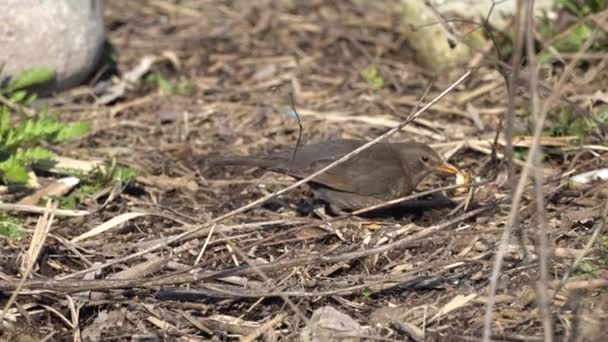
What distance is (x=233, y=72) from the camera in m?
8.89

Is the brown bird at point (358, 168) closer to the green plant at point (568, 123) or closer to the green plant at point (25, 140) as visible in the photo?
the green plant at point (568, 123)

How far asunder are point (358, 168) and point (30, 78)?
237 cm

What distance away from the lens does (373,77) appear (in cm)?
846

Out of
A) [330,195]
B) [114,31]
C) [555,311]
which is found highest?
[555,311]

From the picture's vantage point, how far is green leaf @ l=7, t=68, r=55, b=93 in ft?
23.7

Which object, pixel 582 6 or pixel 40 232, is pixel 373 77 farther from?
pixel 40 232

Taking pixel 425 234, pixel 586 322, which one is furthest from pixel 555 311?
pixel 425 234

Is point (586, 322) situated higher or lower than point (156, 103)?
higher

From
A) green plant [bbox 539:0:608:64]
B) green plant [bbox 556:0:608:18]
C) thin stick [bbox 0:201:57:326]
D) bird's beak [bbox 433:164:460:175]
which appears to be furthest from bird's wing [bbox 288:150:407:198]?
green plant [bbox 556:0:608:18]

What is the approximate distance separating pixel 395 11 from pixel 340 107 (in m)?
1.99

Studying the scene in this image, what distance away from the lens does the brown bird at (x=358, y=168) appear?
6.27 m

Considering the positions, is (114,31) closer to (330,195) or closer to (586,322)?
(330,195)

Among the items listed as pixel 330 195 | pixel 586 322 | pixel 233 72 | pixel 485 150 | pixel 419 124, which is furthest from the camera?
pixel 233 72

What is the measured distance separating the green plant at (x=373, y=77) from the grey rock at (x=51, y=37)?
2055 mm
